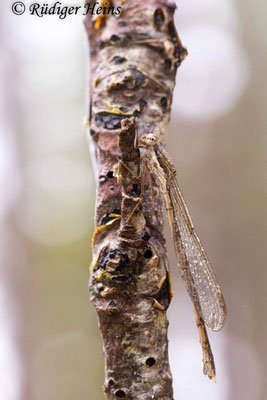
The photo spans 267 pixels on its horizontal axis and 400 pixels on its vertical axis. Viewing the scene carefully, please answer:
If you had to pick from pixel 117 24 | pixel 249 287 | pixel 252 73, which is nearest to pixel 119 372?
pixel 117 24

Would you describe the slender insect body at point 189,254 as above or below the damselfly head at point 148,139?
below

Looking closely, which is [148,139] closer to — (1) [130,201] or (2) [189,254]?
(1) [130,201]

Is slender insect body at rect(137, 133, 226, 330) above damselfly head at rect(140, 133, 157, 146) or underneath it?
underneath

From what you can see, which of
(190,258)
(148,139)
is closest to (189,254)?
(190,258)

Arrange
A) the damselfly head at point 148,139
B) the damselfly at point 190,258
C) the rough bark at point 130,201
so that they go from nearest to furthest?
the rough bark at point 130,201, the damselfly head at point 148,139, the damselfly at point 190,258

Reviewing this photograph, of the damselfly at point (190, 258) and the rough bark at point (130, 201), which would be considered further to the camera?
the damselfly at point (190, 258)

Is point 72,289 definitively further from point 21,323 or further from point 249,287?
point 249,287

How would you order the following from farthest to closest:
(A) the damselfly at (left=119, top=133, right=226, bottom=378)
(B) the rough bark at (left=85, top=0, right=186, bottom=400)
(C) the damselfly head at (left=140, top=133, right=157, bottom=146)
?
(A) the damselfly at (left=119, top=133, right=226, bottom=378), (C) the damselfly head at (left=140, top=133, right=157, bottom=146), (B) the rough bark at (left=85, top=0, right=186, bottom=400)

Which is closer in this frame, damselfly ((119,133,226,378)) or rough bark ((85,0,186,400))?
rough bark ((85,0,186,400))

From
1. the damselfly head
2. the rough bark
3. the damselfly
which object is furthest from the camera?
the damselfly
